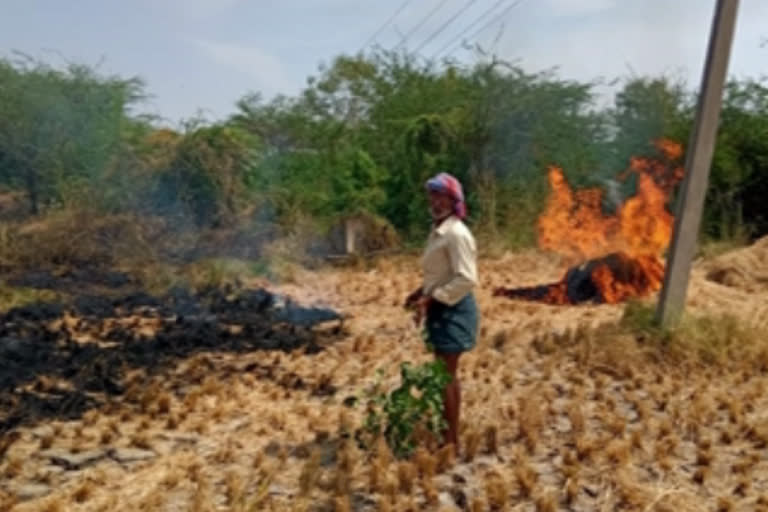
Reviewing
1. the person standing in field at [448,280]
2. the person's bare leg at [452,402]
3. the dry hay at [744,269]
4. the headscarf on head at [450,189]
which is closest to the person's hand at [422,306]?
the person standing in field at [448,280]

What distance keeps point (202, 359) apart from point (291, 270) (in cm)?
605

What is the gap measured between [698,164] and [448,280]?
12.7 ft

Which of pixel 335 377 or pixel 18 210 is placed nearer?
pixel 335 377

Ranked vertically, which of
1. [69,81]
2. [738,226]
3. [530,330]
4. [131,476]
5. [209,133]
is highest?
[69,81]

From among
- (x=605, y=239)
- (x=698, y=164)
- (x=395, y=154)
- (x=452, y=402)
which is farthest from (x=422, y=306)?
(x=395, y=154)

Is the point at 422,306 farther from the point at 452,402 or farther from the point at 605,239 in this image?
the point at 605,239

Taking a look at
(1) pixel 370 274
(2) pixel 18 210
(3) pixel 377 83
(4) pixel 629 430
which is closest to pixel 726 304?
(4) pixel 629 430

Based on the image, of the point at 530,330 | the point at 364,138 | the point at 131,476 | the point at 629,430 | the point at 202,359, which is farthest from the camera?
the point at 364,138

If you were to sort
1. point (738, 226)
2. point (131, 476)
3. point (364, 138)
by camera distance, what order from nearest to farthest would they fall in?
1. point (131, 476)
2. point (738, 226)
3. point (364, 138)

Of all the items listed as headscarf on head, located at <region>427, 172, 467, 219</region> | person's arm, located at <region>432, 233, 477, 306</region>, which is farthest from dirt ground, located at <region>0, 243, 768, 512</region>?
headscarf on head, located at <region>427, 172, 467, 219</region>

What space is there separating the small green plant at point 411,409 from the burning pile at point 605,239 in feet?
19.2

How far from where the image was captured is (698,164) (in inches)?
302

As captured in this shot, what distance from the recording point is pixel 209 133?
16516 mm

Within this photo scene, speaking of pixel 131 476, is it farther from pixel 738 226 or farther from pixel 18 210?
pixel 18 210
